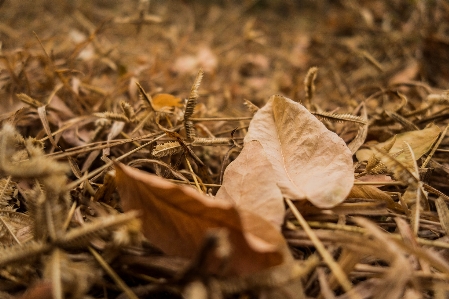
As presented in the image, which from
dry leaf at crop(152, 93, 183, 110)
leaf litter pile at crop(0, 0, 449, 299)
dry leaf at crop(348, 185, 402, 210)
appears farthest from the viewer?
dry leaf at crop(152, 93, 183, 110)

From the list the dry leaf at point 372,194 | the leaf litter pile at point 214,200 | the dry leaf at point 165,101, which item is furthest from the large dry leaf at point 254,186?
the dry leaf at point 165,101

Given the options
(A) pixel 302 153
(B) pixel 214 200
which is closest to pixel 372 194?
(A) pixel 302 153

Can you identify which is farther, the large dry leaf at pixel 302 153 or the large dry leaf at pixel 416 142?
A: the large dry leaf at pixel 416 142

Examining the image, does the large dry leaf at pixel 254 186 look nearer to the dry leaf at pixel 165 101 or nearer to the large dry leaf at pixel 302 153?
the large dry leaf at pixel 302 153

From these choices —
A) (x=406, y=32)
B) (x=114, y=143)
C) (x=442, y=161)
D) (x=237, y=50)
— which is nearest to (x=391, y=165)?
(x=442, y=161)

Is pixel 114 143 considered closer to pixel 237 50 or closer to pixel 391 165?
pixel 391 165

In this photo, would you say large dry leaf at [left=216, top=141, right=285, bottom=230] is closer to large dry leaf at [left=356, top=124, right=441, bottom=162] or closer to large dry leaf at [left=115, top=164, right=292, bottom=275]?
large dry leaf at [left=115, top=164, right=292, bottom=275]

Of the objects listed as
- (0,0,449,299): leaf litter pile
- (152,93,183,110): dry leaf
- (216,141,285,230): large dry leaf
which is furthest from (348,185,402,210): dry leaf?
(152,93,183,110): dry leaf
